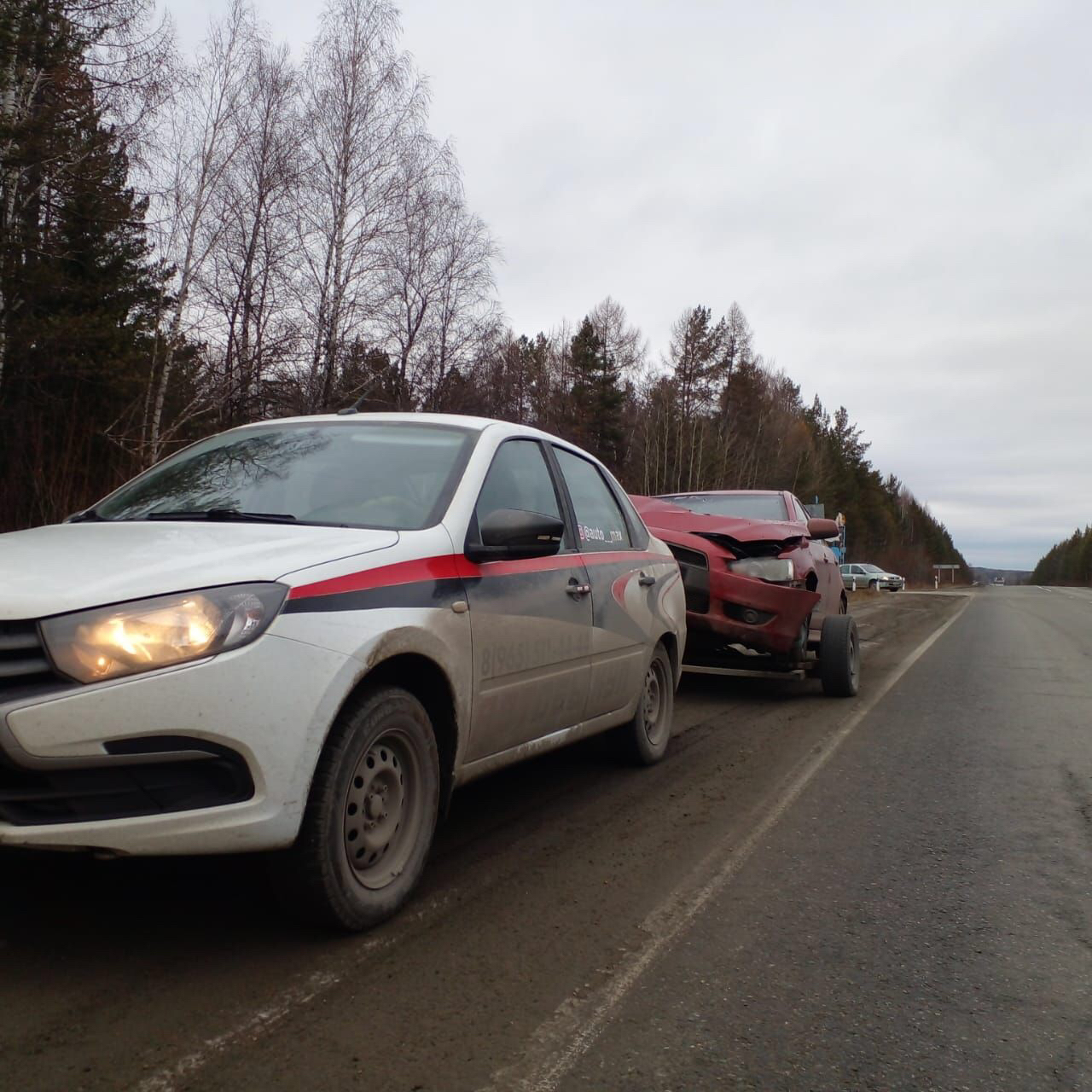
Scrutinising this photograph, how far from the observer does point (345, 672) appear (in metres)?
2.75

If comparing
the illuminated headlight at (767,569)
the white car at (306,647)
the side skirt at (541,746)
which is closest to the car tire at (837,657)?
the illuminated headlight at (767,569)

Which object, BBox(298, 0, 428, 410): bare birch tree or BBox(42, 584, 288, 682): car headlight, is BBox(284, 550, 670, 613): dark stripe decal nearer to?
BBox(42, 584, 288, 682): car headlight

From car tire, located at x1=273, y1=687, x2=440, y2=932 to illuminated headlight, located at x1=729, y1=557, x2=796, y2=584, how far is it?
15.0 ft

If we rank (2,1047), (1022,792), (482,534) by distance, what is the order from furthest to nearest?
(1022,792)
(482,534)
(2,1047)

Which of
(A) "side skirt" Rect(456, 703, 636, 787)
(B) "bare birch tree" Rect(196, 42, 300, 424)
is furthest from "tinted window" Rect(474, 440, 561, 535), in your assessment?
(B) "bare birch tree" Rect(196, 42, 300, 424)

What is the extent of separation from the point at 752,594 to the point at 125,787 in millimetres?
5531

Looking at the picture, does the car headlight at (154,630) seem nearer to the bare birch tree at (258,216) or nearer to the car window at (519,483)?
the car window at (519,483)

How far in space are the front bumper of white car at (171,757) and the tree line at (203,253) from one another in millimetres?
8786

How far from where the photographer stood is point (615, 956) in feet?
9.66

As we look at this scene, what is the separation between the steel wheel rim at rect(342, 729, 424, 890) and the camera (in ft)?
9.68

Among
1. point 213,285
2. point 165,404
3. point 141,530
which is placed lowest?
point 141,530

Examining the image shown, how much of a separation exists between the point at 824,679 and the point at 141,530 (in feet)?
21.1

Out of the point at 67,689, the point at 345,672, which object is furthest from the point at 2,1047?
the point at 345,672

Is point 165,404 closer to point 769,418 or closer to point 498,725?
point 498,725
